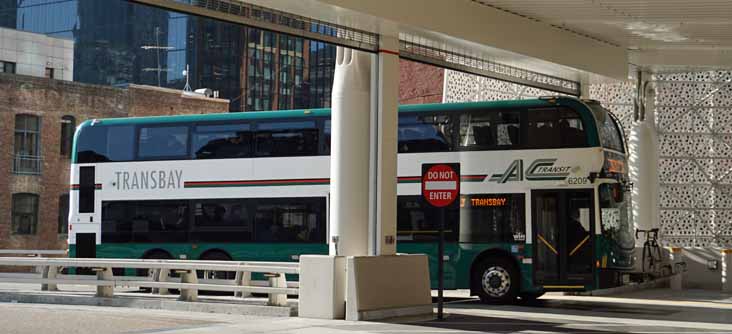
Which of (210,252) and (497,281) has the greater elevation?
(210,252)

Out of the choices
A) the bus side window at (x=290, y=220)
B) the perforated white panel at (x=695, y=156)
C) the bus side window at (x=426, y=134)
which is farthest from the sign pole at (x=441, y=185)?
the perforated white panel at (x=695, y=156)

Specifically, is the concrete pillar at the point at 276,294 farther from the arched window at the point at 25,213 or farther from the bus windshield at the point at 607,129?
the arched window at the point at 25,213

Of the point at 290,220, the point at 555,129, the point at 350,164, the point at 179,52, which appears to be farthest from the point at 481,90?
the point at 179,52

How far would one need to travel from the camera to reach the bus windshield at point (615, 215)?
2233 cm

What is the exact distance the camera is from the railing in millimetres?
44000

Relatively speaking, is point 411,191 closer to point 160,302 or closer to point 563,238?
point 563,238

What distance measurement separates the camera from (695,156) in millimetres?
31172

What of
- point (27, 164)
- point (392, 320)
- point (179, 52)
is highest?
point (179, 52)

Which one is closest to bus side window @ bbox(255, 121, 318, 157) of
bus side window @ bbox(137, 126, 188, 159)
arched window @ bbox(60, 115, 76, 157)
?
bus side window @ bbox(137, 126, 188, 159)

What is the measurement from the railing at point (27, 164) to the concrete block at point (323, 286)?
29058 millimetres

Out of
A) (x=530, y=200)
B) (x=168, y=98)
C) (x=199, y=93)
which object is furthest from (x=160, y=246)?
(x=199, y=93)

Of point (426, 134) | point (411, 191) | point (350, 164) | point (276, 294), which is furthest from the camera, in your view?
point (411, 191)

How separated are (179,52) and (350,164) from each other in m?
79.8

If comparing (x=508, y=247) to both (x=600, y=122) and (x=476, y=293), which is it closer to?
(x=476, y=293)
